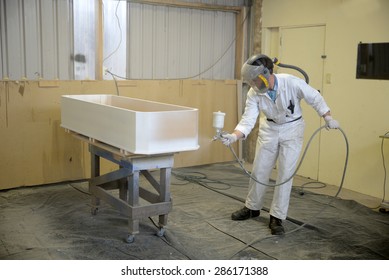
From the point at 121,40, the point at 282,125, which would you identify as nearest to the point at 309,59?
the point at 282,125

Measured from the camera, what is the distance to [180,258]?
138 inches

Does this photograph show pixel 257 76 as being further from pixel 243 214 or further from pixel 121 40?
pixel 121 40

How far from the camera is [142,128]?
11.2 ft

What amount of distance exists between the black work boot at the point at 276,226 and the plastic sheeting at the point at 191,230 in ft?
0.19

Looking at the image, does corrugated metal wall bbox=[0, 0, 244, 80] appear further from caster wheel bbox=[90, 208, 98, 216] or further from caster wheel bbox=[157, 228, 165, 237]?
caster wheel bbox=[157, 228, 165, 237]

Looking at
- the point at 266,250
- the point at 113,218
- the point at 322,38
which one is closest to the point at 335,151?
the point at 322,38

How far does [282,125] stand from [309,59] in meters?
2.14


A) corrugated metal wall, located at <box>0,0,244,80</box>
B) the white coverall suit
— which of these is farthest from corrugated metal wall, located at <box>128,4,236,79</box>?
the white coverall suit

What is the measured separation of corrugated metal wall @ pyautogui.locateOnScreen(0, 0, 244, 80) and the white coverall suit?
2277 mm

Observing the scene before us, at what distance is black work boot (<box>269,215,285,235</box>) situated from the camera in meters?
3.96

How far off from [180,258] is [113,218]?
1.01 metres

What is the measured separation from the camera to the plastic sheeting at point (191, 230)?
3.59 meters

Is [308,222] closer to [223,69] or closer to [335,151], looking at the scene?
[335,151]

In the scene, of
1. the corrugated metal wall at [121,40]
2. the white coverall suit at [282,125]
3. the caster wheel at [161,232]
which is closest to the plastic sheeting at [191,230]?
the caster wheel at [161,232]
